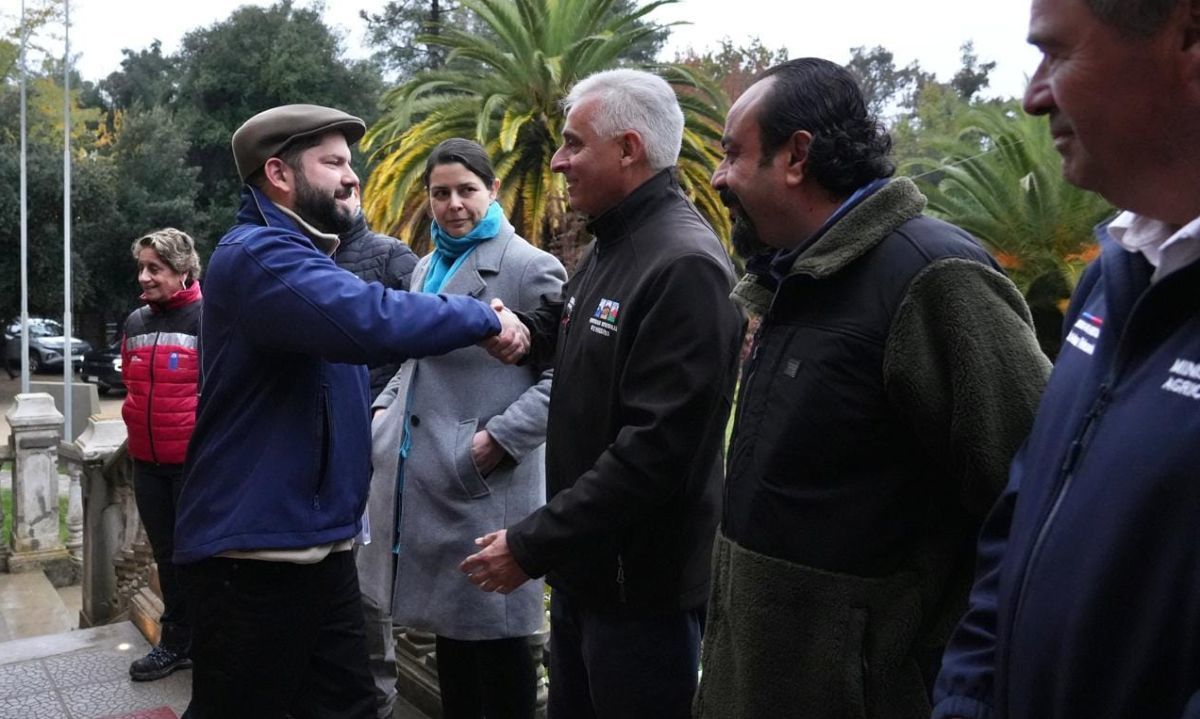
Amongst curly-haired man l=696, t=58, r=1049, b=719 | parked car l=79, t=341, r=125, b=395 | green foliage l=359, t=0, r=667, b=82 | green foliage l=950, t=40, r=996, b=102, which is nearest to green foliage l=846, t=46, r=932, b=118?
green foliage l=950, t=40, r=996, b=102

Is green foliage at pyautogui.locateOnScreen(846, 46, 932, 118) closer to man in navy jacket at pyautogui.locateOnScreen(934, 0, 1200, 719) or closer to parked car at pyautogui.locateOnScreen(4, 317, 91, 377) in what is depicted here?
parked car at pyautogui.locateOnScreen(4, 317, 91, 377)

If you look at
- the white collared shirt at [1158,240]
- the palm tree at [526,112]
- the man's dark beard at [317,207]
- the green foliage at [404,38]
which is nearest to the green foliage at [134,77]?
the green foliage at [404,38]

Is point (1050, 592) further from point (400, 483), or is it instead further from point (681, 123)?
point (400, 483)

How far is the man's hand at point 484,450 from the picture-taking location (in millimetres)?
3152

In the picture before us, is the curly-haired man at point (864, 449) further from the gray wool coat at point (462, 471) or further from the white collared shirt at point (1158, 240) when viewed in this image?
the gray wool coat at point (462, 471)

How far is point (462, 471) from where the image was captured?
10.4 feet

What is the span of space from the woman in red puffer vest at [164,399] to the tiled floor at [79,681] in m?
0.14

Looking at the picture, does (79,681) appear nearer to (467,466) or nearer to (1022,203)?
(467,466)

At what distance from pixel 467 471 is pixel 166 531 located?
8.18 feet

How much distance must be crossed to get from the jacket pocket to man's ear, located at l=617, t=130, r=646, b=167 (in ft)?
3.37

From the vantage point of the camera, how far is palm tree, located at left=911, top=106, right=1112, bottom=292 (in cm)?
1285

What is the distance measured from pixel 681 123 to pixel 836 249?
833mm

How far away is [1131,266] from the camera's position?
1.29 metres

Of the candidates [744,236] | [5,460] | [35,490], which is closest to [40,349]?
[5,460]
